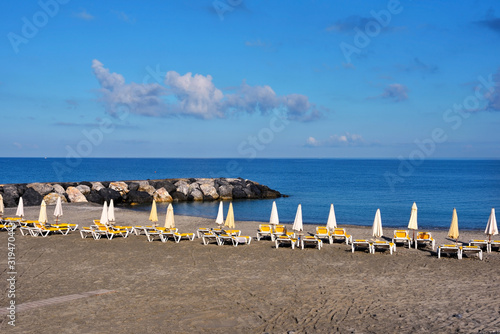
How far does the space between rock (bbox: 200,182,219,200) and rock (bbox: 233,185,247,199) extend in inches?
85.7

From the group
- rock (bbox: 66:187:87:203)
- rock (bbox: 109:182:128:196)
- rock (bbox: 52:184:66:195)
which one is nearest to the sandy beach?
rock (bbox: 66:187:87:203)

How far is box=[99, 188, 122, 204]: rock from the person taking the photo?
39438 mm

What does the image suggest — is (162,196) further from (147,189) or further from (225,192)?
(225,192)

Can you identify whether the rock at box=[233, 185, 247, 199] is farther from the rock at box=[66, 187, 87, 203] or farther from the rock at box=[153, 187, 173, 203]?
the rock at box=[66, 187, 87, 203]

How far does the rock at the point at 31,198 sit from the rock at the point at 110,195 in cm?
670

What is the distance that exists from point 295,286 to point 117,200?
32.2 meters

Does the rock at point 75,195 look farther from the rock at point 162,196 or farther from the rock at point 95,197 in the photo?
the rock at point 162,196

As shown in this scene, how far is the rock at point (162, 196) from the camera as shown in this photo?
140ft

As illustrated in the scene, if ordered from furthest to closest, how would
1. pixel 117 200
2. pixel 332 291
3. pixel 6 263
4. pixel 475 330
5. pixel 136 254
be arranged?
pixel 117 200, pixel 136 254, pixel 6 263, pixel 332 291, pixel 475 330

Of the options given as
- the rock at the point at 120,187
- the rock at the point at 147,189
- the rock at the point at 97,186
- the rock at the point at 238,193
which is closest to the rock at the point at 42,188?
the rock at the point at 97,186

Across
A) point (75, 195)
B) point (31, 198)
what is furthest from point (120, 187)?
point (31, 198)

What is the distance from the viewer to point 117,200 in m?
40.0

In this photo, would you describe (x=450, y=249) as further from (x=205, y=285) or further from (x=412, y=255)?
(x=205, y=285)

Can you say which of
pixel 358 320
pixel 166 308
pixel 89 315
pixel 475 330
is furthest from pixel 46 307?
pixel 475 330
